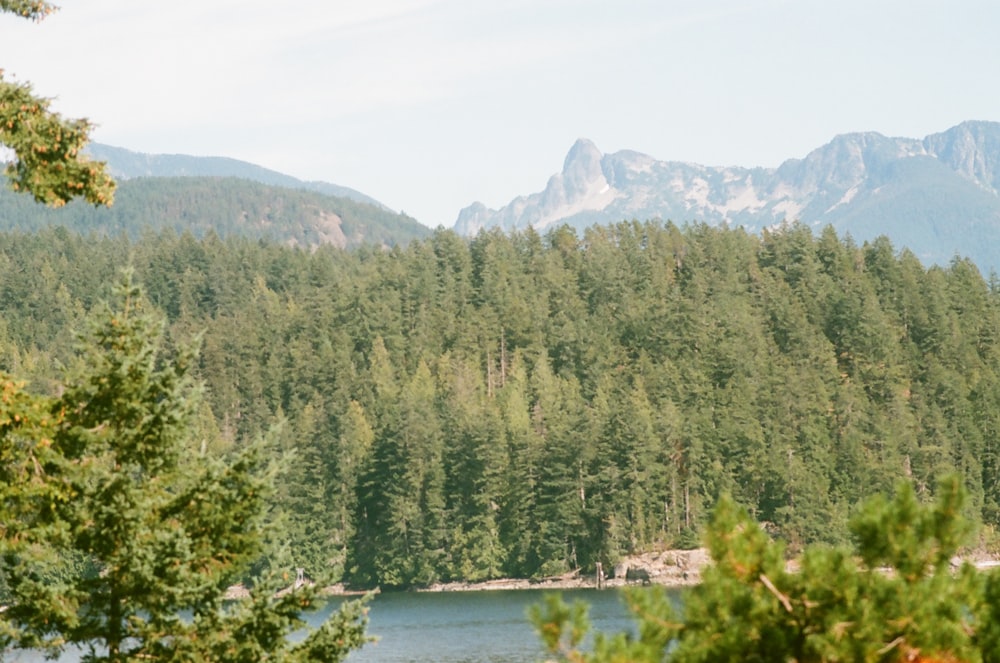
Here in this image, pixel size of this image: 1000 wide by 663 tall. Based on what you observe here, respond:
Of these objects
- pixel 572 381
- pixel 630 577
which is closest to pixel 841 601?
pixel 630 577

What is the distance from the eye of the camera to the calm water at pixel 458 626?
55.8 meters

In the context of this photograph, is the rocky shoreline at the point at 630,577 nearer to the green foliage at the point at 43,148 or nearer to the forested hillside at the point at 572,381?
the forested hillside at the point at 572,381

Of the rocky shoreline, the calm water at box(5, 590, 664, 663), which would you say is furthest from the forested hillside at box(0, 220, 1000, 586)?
the calm water at box(5, 590, 664, 663)

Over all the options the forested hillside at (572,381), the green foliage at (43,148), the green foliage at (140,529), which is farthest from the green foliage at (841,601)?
the forested hillside at (572,381)

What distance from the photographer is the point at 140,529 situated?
1583 centimetres

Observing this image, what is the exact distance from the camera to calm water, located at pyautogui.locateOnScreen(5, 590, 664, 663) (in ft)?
183

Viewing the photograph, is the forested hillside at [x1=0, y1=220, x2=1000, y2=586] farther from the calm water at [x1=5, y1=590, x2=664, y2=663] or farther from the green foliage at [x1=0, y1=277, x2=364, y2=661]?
the green foliage at [x1=0, y1=277, x2=364, y2=661]

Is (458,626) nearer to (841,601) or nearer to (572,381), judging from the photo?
(572,381)

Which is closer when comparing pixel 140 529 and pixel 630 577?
pixel 140 529

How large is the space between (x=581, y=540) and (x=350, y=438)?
2336 centimetres

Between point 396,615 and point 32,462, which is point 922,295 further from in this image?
point 32,462

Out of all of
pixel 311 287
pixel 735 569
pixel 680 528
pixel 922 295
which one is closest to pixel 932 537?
pixel 735 569

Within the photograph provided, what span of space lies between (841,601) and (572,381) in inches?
4047

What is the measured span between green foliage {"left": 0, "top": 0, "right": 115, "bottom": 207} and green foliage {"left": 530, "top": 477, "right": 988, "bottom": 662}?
233 inches
